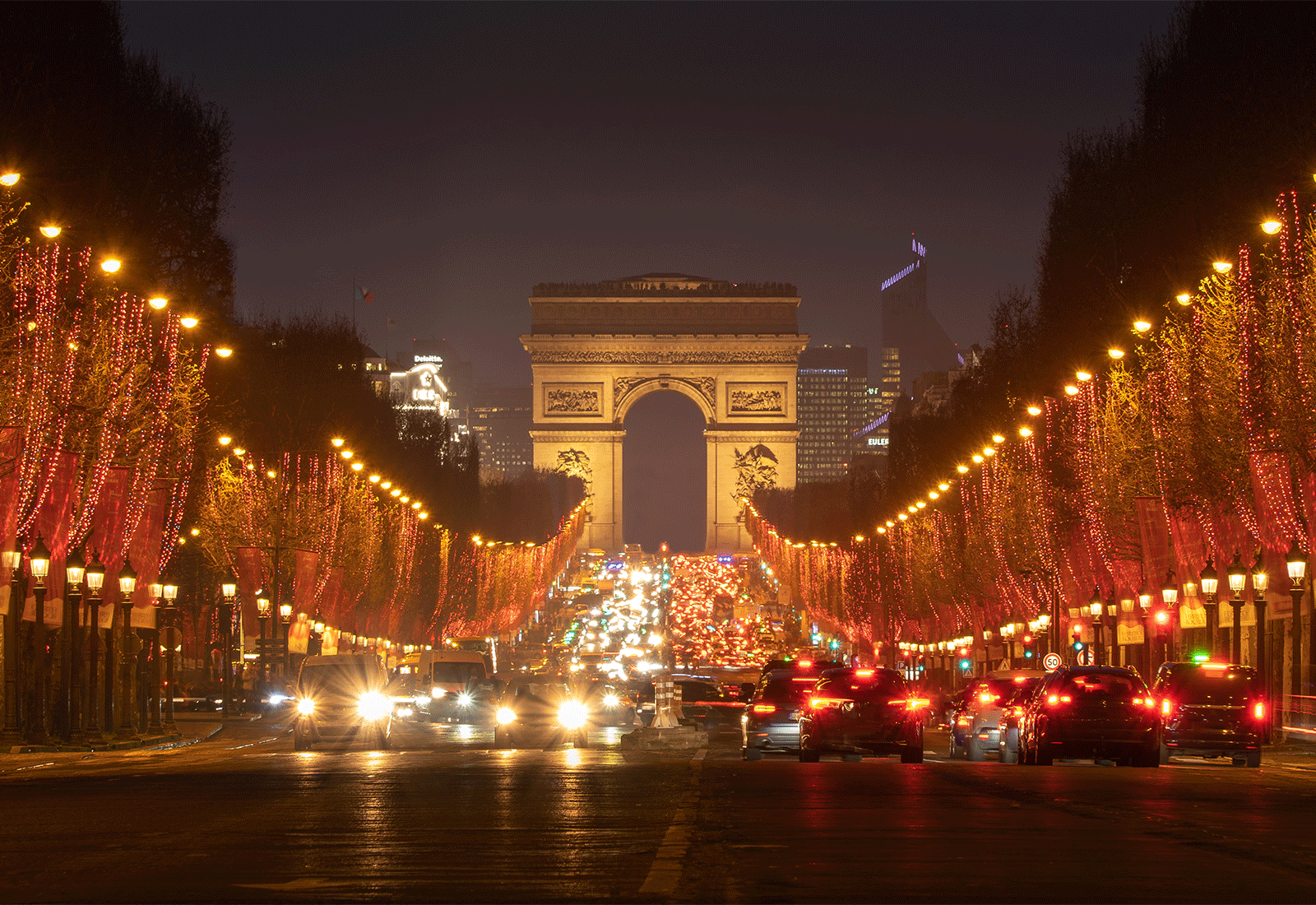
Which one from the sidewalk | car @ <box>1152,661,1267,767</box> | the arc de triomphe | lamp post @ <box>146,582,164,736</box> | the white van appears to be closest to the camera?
car @ <box>1152,661,1267,767</box>

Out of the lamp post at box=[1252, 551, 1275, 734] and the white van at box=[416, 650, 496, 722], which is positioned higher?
the lamp post at box=[1252, 551, 1275, 734]

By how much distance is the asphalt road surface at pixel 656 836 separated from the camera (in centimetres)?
1035

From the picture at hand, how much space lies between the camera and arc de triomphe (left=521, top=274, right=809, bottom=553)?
167000 mm

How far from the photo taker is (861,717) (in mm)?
25750

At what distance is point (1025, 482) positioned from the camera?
5716cm

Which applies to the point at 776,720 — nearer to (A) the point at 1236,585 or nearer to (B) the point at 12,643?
(A) the point at 1236,585

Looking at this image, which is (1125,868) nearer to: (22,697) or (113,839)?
(113,839)

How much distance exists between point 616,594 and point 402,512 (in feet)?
185

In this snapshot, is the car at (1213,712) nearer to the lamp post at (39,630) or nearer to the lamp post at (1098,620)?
the lamp post at (39,630)

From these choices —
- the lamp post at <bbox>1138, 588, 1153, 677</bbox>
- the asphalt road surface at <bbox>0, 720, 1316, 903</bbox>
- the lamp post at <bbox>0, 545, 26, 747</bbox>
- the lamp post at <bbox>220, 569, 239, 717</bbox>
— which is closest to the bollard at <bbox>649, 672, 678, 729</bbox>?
the lamp post at <bbox>0, 545, 26, 747</bbox>

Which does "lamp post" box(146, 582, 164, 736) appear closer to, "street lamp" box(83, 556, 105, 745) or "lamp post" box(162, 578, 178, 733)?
"lamp post" box(162, 578, 178, 733)

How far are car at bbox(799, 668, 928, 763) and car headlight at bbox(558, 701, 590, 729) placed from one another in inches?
401

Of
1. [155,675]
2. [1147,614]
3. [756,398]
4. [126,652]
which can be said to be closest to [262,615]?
[155,675]

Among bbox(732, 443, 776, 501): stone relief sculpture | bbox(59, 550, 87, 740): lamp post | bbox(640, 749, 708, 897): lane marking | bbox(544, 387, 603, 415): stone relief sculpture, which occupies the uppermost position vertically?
bbox(544, 387, 603, 415): stone relief sculpture
